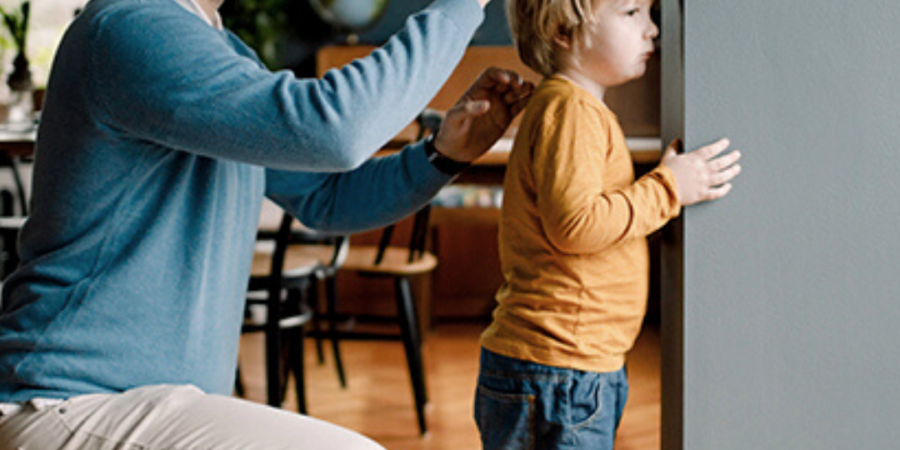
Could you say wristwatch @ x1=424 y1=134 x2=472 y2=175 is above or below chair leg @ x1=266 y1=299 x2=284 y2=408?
above

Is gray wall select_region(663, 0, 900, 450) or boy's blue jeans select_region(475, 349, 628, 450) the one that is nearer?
gray wall select_region(663, 0, 900, 450)

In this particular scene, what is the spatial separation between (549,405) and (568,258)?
187 millimetres

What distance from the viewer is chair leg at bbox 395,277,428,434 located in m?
2.58

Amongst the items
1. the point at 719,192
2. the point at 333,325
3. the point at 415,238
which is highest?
the point at 719,192

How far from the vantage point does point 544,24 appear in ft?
3.89

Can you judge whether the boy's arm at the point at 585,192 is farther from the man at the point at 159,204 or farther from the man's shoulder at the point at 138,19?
the man's shoulder at the point at 138,19

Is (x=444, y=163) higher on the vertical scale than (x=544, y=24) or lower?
lower

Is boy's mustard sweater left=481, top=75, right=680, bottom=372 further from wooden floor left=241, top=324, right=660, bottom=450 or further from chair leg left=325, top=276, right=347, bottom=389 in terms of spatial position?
chair leg left=325, top=276, right=347, bottom=389

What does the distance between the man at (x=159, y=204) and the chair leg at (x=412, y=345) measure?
58.4 inches

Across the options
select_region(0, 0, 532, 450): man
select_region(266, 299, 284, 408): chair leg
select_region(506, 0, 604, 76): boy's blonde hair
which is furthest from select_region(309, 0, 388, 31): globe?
select_region(0, 0, 532, 450): man

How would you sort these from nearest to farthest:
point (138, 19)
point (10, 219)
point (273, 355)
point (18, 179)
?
point (138, 19) → point (273, 355) → point (10, 219) → point (18, 179)

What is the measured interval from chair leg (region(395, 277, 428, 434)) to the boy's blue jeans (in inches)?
54.6

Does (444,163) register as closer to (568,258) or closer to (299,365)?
(568,258)

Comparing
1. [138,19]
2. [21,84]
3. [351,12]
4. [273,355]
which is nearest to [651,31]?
[138,19]
